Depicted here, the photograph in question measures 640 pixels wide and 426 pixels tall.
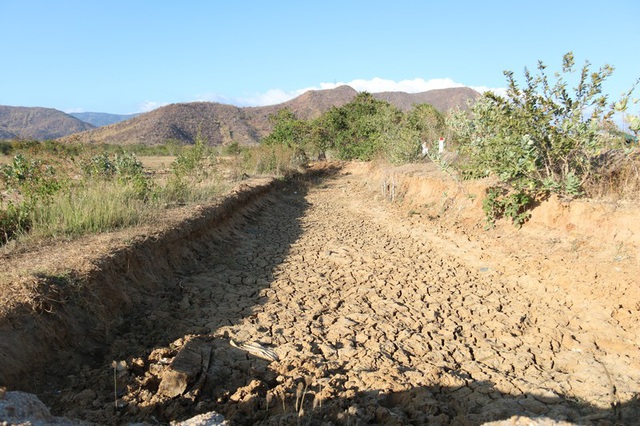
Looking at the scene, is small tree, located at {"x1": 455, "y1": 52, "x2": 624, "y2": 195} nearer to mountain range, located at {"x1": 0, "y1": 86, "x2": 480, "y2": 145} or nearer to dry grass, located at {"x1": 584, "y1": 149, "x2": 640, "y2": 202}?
dry grass, located at {"x1": 584, "y1": 149, "x2": 640, "y2": 202}

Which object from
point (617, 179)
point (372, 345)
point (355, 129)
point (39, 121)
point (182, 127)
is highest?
point (39, 121)

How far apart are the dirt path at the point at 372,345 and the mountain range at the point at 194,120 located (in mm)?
48054

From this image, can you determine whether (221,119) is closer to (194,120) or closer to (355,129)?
(194,120)

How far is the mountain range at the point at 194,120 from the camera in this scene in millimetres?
56500

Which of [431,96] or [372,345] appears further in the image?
[431,96]

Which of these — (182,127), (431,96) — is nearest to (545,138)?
(182,127)

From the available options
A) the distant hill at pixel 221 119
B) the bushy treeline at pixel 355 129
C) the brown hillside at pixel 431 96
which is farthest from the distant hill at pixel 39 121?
the bushy treeline at pixel 355 129

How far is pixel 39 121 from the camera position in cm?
7000

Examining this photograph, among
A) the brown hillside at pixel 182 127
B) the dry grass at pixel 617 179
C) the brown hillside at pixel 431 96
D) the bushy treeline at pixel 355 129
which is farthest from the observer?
the brown hillside at pixel 431 96

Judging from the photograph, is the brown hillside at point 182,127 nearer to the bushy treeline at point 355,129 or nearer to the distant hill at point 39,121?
the distant hill at point 39,121

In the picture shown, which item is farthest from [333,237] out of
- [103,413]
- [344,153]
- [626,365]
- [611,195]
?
[344,153]

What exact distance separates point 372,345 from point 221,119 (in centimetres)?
6559

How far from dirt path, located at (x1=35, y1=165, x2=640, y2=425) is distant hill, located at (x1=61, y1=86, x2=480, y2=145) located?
46.3 meters

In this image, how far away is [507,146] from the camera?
22.2ft
